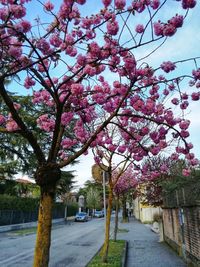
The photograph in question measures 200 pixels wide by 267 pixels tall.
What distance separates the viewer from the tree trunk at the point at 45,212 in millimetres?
4500

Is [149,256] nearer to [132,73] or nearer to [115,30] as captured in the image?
[132,73]

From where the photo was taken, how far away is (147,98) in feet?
21.1

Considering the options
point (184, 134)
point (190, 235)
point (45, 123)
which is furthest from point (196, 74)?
point (190, 235)

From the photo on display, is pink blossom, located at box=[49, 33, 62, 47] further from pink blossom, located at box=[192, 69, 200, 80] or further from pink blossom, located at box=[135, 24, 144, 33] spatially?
pink blossom, located at box=[192, 69, 200, 80]

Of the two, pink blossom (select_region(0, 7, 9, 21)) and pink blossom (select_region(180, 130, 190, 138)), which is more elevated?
pink blossom (select_region(0, 7, 9, 21))

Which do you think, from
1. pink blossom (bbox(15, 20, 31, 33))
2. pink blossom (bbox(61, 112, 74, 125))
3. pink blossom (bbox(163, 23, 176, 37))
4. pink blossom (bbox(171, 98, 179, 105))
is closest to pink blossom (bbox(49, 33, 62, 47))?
pink blossom (bbox(15, 20, 31, 33))

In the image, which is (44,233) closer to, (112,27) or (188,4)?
(112,27)

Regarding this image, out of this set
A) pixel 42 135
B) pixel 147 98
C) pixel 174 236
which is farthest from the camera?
pixel 42 135

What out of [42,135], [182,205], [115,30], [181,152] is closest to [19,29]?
[115,30]

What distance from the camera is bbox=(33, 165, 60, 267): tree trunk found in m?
4.50

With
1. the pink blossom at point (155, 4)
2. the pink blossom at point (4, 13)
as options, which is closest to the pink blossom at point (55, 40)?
the pink blossom at point (4, 13)

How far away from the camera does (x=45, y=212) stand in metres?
4.71

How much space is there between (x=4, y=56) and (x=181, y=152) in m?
3.78

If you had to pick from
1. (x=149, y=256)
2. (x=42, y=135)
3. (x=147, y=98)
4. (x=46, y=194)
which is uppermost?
(x=42, y=135)
